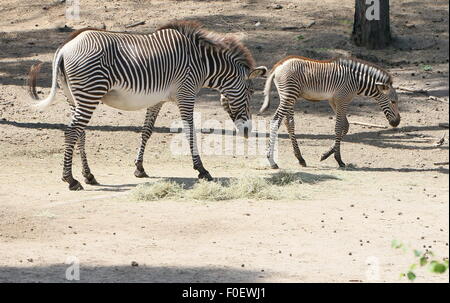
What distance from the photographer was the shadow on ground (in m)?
7.65

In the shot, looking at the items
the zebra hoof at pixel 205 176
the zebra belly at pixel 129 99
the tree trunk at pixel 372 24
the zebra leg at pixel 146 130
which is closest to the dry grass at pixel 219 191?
the zebra hoof at pixel 205 176

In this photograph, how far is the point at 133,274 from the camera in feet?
25.7

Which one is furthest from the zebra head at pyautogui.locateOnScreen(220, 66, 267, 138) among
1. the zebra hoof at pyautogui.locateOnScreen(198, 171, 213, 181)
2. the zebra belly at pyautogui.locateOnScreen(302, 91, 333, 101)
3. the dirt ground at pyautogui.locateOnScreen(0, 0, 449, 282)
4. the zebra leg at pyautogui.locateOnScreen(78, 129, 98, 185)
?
the zebra leg at pyautogui.locateOnScreen(78, 129, 98, 185)

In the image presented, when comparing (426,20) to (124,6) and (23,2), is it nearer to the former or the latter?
(124,6)

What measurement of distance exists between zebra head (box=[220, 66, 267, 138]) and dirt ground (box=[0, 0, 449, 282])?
2.61ft

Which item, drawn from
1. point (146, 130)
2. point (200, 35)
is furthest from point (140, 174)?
point (200, 35)

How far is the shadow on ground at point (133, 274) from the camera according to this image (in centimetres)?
765

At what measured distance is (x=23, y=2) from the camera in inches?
890

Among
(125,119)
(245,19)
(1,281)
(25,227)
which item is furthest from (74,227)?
(245,19)

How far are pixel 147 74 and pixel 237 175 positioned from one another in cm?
213

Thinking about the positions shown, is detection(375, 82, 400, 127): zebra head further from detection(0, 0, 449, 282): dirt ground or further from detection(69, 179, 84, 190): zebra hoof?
detection(69, 179, 84, 190): zebra hoof

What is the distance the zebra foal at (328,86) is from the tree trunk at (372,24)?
5.62 m

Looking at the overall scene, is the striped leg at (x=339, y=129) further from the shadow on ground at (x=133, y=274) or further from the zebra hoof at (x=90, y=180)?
the shadow on ground at (x=133, y=274)

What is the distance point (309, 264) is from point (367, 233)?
4.97ft
